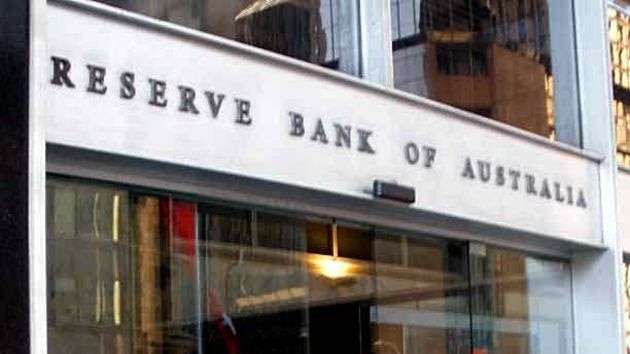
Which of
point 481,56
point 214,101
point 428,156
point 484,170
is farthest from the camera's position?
point 481,56

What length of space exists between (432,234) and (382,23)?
193 cm

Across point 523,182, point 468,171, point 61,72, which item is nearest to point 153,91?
point 61,72

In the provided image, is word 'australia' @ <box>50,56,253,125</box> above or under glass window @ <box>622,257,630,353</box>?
above

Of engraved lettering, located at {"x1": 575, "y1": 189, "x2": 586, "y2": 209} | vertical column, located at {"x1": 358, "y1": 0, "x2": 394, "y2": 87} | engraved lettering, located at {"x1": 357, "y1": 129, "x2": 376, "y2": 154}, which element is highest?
vertical column, located at {"x1": 358, "y1": 0, "x2": 394, "y2": 87}

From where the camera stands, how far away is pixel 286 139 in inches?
357

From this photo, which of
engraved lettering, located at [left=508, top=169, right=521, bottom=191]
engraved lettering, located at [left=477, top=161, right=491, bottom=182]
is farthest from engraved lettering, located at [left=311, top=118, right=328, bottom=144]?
engraved lettering, located at [left=508, top=169, right=521, bottom=191]

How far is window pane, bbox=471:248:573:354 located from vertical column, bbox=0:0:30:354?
5.46 m

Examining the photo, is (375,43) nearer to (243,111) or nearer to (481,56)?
(243,111)

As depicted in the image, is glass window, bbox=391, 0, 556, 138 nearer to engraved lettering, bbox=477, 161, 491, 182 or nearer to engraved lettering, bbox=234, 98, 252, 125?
engraved lettering, bbox=477, 161, 491, 182

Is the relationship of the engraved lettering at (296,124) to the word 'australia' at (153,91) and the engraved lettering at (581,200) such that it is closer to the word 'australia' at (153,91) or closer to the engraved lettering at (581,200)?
the word 'australia' at (153,91)

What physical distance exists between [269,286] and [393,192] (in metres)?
Result: 1.23

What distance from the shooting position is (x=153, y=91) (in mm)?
8172

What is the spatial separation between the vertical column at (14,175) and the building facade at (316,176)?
1 cm

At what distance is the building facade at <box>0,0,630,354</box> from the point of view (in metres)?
7.79
